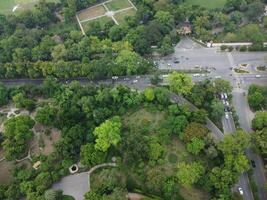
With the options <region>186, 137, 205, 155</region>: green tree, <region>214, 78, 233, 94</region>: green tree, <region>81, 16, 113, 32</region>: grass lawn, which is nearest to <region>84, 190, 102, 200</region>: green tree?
<region>186, 137, 205, 155</region>: green tree

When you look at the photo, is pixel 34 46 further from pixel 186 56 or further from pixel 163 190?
pixel 163 190

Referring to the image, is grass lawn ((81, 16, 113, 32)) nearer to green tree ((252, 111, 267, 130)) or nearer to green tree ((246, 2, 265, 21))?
green tree ((246, 2, 265, 21))

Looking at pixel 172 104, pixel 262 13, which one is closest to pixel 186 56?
pixel 172 104

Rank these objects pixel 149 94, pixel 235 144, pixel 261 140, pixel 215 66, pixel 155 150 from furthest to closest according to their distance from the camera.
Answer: pixel 215 66
pixel 149 94
pixel 155 150
pixel 261 140
pixel 235 144

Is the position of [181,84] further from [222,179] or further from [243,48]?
[243,48]

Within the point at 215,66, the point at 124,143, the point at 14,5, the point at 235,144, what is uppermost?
the point at 14,5

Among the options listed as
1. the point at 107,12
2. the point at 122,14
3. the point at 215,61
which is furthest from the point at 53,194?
the point at 107,12
